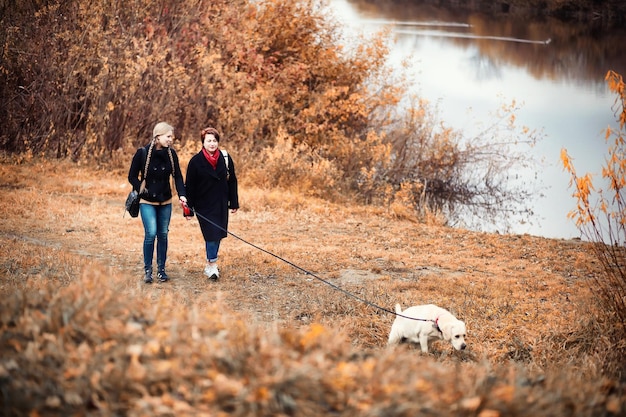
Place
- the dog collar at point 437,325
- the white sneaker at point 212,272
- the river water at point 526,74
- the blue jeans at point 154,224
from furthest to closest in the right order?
the river water at point 526,74, the white sneaker at point 212,272, the blue jeans at point 154,224, the dog collar at point 437,325

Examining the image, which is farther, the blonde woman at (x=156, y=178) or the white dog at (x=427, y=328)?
the blonde woman at (x=156, y=178)

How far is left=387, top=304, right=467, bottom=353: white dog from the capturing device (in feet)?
20.2

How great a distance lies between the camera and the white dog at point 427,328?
6168 mm

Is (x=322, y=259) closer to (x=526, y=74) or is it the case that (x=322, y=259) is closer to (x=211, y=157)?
(x=211, y=157)

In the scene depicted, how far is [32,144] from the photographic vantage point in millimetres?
17078

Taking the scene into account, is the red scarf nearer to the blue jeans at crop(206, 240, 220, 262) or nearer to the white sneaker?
the blue jeans at crop(206, 240, 220, 262)

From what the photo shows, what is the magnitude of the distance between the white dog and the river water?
1057 cm

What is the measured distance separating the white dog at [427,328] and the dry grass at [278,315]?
0.18 metres

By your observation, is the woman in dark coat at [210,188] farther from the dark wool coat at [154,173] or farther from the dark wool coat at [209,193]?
the dark wool coat at [154,173]

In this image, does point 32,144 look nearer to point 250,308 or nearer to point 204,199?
point 204,199

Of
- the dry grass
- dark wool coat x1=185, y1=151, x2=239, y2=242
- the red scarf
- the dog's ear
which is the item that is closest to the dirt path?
the dry grass

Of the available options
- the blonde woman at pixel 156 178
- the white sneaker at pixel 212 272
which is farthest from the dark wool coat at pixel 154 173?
the white sneaker at pixel 212 272

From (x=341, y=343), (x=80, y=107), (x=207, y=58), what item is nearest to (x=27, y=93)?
(x=80, y=107)

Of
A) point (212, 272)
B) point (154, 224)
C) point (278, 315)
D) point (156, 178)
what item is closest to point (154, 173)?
point (156, 178)
